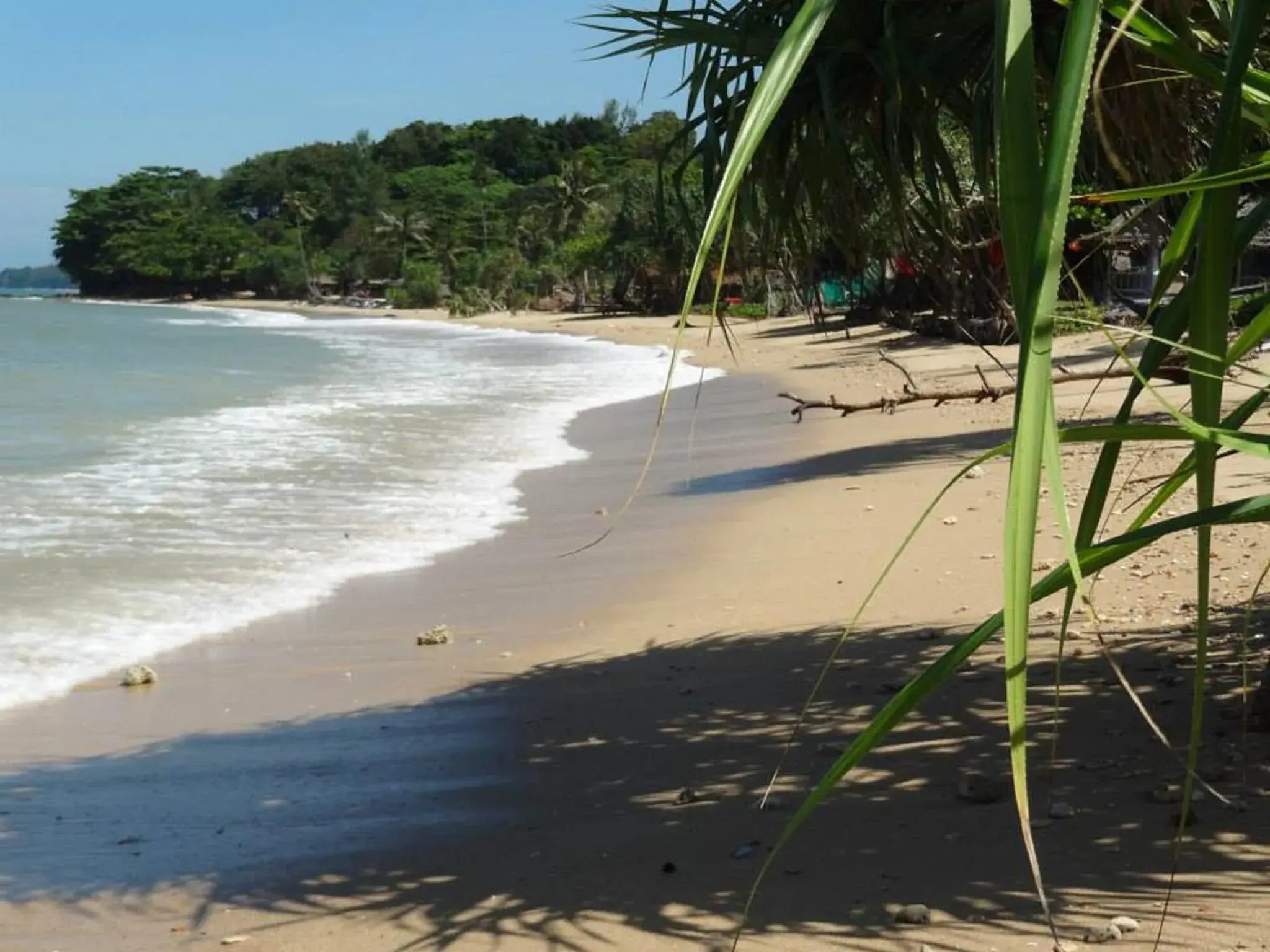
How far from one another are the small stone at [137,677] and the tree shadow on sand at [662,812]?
3.61ft

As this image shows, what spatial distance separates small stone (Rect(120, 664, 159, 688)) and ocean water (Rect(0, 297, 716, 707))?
245 millimetres

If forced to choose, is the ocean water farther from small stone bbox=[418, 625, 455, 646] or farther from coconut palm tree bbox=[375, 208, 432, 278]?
coconut palm tree bbox=[375, 208, 432, 278]

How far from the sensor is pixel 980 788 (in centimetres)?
423

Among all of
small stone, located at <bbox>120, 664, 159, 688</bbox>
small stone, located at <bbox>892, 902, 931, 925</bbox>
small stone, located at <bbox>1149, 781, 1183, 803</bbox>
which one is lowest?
small stone, located at <bbox>120, 664, 159, 688</bbox>

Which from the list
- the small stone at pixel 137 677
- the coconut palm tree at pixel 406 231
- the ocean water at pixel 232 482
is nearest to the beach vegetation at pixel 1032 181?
the small stone at pixel 137 677

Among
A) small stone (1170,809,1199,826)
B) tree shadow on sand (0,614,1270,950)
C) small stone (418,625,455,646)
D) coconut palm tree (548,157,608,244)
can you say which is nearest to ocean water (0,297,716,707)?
small stone (418,625,455,646)

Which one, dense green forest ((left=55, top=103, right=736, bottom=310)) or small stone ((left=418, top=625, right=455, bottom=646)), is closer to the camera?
small stone ((left=418, top=625, right=455, bottom=646))

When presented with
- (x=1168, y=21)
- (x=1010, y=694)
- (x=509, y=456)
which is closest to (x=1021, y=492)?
(x=1010, y=694)

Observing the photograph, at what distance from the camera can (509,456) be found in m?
16.2

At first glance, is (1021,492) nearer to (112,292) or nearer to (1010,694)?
(1010,694)

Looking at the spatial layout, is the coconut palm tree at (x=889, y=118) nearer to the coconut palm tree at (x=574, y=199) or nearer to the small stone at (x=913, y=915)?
the small stone at (x=913, y=915)

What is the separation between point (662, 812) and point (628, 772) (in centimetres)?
56

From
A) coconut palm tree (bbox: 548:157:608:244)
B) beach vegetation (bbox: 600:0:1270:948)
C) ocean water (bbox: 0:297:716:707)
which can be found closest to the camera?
beach vegetation (bbox: 600:0:1270:948)

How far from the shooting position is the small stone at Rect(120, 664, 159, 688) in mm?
7238
